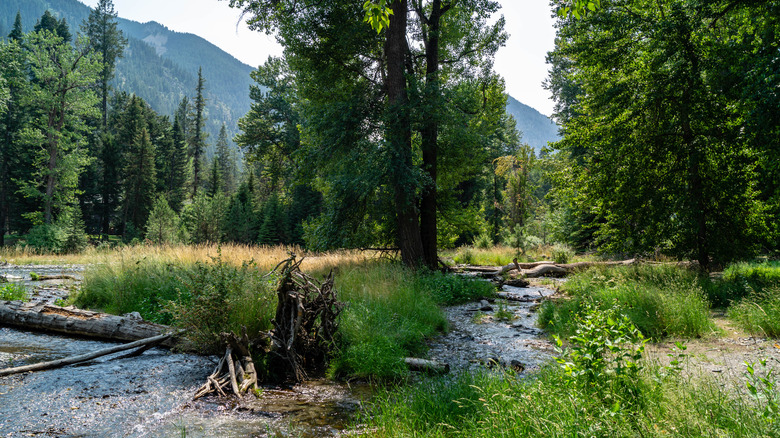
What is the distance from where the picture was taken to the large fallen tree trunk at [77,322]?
6898 millimetres

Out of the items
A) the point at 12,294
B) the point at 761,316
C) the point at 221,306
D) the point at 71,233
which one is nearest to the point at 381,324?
the point at 221,306

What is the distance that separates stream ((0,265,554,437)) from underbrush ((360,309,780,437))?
3.18ft

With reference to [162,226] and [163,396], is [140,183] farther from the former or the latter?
[163,396]

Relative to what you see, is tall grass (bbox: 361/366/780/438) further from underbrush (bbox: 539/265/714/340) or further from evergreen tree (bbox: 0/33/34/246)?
evergreen tree (bbox: 0/33/34/246)

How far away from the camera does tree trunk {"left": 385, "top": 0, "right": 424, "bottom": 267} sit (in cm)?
1159

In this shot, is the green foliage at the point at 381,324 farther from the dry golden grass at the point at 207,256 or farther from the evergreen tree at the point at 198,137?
the evergreen tree at the point at 198,137

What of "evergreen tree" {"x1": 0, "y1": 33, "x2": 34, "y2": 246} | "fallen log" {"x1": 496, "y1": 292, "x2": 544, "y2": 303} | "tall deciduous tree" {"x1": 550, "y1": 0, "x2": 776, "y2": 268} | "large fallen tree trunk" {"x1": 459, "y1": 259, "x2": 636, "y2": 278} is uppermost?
"evergreen tree" {"x1": 0, "y1": 33, "x2": 34, "y2": 246}

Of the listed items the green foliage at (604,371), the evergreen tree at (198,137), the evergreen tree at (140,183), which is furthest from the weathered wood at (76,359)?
the evergreen tree at (198,137)

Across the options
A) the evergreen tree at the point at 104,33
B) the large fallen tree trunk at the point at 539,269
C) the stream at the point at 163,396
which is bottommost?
the stream at the point at 163,396

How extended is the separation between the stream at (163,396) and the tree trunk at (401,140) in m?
5.51

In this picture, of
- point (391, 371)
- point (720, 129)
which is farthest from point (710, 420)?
point (720, 129)

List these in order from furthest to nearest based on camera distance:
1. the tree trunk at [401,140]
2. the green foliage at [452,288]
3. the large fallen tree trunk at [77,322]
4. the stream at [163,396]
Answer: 1. the tree trunk at [401,140]
2. the green foliage at [452,288]
3. the large fallen tree trunk at [77,322]
4. the stream at [163,396]

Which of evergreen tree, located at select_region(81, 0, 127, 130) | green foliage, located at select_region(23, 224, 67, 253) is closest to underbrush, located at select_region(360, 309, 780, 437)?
green foliage, located at select_region(23, 224, 67, 253)

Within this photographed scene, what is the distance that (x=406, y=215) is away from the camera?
1287 cm
